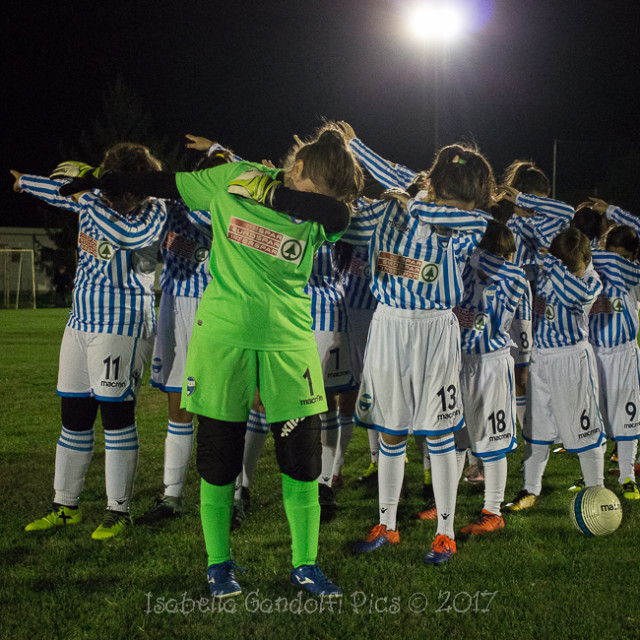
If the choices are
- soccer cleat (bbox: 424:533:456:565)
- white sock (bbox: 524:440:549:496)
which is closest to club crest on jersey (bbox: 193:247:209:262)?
soccer cleat (bbox: 424:533:456:565)

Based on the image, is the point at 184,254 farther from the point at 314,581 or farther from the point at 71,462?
the point at 314,581

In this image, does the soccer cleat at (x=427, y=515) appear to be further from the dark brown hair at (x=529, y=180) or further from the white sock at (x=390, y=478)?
the dark brown hair at (x=529, y=180)

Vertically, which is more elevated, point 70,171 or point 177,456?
point 70,171

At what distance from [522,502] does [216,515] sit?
2.51 m

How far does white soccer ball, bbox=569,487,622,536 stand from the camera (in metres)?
4.24

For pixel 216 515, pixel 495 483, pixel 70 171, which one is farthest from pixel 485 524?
pixel 70 171

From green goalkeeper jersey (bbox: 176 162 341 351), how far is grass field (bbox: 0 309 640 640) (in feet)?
4.15

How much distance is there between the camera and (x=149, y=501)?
16.1ft

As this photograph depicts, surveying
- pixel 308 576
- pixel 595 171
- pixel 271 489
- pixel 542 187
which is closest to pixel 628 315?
pixel 542 187

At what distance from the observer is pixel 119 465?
170 inches

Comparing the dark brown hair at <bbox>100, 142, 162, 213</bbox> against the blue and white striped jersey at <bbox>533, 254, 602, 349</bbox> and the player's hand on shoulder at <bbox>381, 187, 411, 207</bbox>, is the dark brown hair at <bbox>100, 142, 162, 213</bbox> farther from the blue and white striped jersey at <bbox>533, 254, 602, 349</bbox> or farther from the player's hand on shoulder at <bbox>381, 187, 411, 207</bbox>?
the blue and white striped jersey at <bbox>533, 254, 602, 349</bbox>

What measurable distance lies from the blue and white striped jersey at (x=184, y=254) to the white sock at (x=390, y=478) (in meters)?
1.66

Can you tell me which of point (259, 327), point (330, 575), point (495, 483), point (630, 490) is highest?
point (259, 327)

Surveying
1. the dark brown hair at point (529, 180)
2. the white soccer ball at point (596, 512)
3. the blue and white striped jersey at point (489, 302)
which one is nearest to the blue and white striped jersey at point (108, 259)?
the blue and white striped jersey at point (489, 302)
